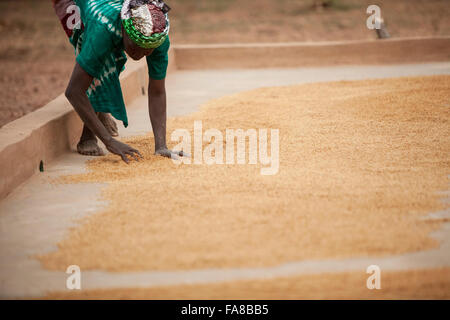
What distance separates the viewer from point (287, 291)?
2.07 meters

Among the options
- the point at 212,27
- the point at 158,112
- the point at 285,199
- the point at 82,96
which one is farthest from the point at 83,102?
the point at 212,27

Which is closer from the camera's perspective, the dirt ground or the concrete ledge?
the concrete ledge

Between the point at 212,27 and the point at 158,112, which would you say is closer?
the point at 158,112

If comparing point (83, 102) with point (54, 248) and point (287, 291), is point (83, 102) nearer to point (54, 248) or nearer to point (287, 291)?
point (54, 248)

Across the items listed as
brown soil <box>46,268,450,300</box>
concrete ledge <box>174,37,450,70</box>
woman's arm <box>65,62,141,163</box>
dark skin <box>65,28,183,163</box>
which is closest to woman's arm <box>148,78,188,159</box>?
dark skin <box>65,28,183,163</box>

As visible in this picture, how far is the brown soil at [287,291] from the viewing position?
6.77 feet

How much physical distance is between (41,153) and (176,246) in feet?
4.80

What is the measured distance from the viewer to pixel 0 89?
696 cm

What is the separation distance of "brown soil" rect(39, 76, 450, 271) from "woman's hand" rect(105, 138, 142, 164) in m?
0.07

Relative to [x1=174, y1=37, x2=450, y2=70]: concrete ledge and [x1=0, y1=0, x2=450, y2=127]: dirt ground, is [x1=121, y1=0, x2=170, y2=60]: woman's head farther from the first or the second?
[x1=174, y1=37, x2=450, y2=70]: concrete ledge

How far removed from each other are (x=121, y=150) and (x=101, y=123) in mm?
191

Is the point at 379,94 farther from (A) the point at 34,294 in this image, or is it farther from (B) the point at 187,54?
(A) the point at 34,294

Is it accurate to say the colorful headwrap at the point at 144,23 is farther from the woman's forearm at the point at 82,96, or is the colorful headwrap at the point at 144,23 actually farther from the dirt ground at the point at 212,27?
the dirt ground at the point at 212,27

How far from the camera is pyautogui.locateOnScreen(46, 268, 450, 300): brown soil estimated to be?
206 centimetres
